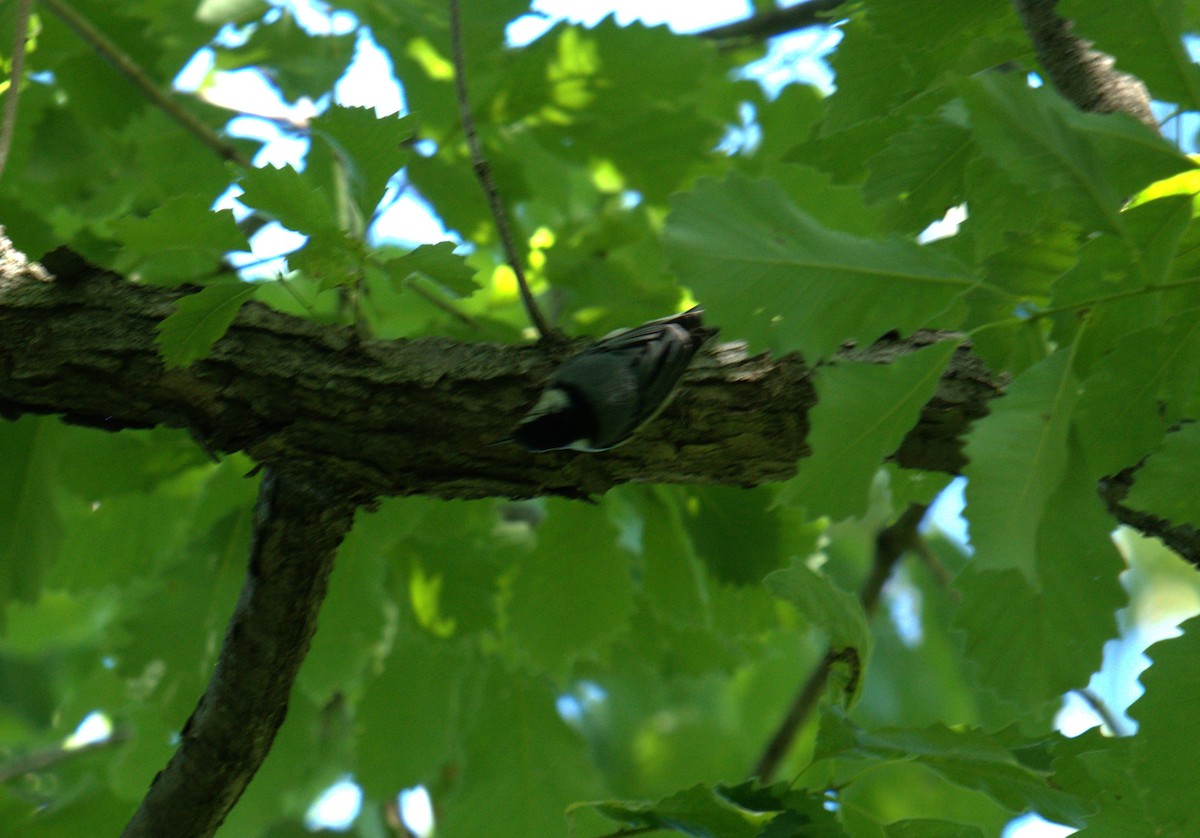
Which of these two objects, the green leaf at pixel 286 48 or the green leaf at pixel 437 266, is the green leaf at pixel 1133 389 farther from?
the green leaf at pixel 286 48

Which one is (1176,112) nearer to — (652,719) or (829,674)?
(829,674)

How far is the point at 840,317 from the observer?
89 cm

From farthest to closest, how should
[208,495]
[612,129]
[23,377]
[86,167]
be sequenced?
[86,167] < [612,129] < [208,495] < [23,377]

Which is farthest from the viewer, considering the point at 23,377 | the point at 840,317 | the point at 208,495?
the point at 208,495

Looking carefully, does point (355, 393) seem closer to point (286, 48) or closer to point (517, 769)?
point (517, 769)

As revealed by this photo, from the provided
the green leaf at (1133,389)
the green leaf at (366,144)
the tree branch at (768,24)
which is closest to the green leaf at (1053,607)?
the green leaf at (1133,389)

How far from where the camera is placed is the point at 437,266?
3.71 ft

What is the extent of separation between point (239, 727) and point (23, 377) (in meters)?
0.45

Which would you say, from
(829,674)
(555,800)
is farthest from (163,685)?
(829,674)

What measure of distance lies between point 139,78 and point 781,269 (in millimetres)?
1659

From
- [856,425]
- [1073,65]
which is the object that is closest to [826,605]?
[856,425]

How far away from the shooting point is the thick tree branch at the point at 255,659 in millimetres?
1253

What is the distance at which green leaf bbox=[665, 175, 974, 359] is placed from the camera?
876mm

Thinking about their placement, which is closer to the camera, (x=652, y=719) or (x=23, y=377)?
(x=23, y=377)
